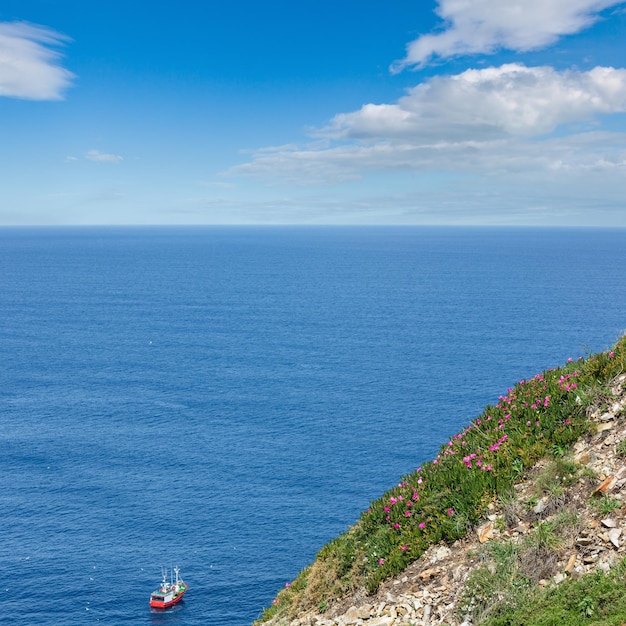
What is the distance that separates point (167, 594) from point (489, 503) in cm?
5322

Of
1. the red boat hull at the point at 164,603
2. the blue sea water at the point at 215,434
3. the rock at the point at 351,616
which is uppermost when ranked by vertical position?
the rock at the point at 351,616

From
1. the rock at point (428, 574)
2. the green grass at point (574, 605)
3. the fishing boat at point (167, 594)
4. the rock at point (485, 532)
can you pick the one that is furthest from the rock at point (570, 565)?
the fishing boat at point (167, 594)

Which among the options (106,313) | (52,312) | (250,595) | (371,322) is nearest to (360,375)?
(371,322)

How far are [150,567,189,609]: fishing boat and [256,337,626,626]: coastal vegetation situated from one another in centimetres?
4626

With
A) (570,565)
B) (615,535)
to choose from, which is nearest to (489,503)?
(570,565)

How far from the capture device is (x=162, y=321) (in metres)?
174

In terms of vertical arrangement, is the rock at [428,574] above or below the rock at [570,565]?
below

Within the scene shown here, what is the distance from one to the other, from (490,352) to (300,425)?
5136 cm

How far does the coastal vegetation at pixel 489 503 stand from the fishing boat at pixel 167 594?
4626cm

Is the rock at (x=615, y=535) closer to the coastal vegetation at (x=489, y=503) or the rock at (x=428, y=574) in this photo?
the coastal vegetation at (x=489, y=503)

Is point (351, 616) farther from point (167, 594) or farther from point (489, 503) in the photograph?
point (167, 594)

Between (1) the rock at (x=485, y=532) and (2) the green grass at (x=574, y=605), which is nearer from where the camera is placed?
(2) the green grass at (x=574, y=605)

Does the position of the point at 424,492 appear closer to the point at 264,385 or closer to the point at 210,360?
the point at 264,385

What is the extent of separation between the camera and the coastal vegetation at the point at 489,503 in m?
13.8
